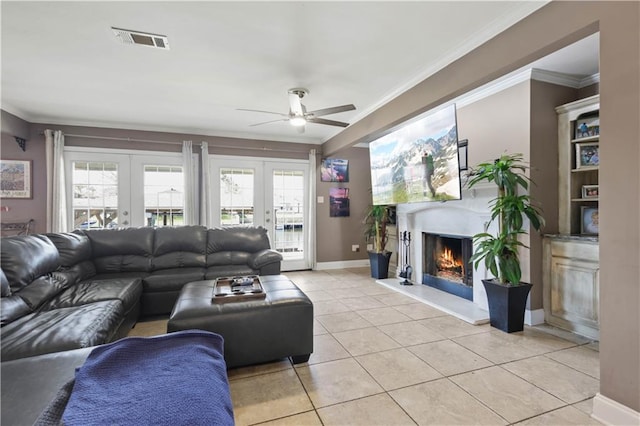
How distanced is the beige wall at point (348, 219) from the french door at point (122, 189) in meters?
2.57

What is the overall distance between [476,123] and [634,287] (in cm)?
251

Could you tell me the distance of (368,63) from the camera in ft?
9.25

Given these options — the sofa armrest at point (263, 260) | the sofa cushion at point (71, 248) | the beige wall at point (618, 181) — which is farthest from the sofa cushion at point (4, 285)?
the beige wall at point (618, 181)

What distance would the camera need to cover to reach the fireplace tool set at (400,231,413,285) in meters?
4.60

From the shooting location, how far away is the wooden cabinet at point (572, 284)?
2.62 m

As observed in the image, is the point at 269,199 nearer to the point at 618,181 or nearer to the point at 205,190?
the point at 205,190

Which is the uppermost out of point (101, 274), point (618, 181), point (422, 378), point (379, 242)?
point (618, 181)

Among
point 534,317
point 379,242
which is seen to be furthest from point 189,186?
point 534,317

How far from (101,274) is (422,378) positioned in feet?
11.2

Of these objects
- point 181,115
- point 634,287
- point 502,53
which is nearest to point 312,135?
point 181,115

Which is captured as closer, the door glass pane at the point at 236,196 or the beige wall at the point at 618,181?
the beige wall at the point at 618,181

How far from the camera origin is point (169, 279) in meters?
3.22

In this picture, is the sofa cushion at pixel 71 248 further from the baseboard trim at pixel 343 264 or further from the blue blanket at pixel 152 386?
the baseboard trim at pixel 343 264

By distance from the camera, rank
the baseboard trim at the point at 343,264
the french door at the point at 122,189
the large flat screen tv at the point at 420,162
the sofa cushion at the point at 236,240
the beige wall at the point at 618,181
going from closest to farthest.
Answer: the beige wall at the point at 618,181 → the large flat screen tv at the point at 420,162 → the sofa cushion at the point at 236,240 → the french door at the point at 122,189 → the baseboard trim at the point at 343,264
